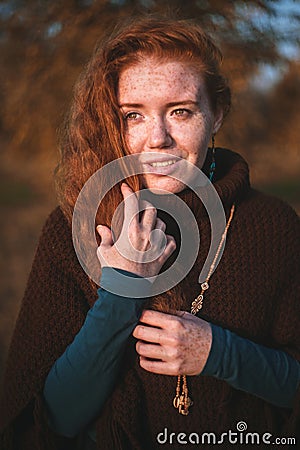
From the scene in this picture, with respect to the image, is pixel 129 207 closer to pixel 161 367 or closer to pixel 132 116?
pixel 132 116

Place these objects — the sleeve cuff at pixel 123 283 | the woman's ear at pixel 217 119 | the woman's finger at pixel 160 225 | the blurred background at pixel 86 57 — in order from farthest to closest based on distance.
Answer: the blurred background at pixel 86 57 → the woman's ear at pixel 217 119 → the woman's finger at pixel 160 225 → the sleeve cuff at pixel 123 283

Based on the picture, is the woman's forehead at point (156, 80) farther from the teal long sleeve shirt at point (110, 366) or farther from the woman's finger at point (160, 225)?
the teal long sleeve shirt at point (110, 366)

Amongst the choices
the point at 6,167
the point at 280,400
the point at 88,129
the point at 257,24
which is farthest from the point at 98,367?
the point at 6,167

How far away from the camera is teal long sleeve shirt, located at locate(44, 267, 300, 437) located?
1.27 meters

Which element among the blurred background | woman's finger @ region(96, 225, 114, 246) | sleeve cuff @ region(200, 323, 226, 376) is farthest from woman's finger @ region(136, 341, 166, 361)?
the blurred background

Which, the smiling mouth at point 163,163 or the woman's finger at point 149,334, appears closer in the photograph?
the woman's finger at point 149,334

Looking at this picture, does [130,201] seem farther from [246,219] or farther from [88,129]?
[246,219]

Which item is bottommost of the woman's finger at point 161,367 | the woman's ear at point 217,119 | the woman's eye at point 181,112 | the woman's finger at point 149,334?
the woman's finger at point 161,367

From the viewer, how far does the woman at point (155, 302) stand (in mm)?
1335

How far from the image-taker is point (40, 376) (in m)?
1.43

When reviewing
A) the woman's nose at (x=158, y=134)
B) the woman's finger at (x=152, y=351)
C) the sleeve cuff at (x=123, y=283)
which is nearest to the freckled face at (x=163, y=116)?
the woman's nose at (x=158, y=134)

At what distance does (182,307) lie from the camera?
56.6 inches

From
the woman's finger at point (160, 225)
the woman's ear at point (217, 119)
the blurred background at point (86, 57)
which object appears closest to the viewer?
the woman's finger at point (160, 225)

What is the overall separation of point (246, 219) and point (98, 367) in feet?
1.98
